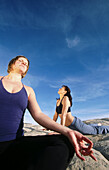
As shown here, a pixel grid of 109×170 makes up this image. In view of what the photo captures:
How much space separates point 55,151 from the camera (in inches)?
38.2

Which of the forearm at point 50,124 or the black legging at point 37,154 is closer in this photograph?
the black legging at point 37,154

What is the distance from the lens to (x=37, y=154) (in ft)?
3.26

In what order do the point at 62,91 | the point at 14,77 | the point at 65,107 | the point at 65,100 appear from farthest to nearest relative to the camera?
the point at 62,91 → the point at 65,100 → the point at 65,107 → the point at 14,77

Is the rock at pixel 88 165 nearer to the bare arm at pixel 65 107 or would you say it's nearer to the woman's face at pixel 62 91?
the bare arm at pixel 65 107

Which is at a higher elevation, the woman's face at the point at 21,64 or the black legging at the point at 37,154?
the woman's face at the point at 21,64

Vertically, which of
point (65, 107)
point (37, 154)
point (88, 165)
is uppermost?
point (65, 107)

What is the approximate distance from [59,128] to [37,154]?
A: 0.35 m

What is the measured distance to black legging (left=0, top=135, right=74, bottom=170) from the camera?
95 centimetres

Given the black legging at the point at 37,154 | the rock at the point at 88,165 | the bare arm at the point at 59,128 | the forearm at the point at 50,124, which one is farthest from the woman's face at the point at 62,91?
the black legging at the point at 37,154

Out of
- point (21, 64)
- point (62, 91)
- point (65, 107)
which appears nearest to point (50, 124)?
point (21, 64)

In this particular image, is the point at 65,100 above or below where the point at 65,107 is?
above

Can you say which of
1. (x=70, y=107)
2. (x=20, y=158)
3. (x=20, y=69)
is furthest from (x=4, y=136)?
(x=70, y=107)

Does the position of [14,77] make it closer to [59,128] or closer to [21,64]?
[21,64]

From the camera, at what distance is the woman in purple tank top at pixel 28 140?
3.20 feet
